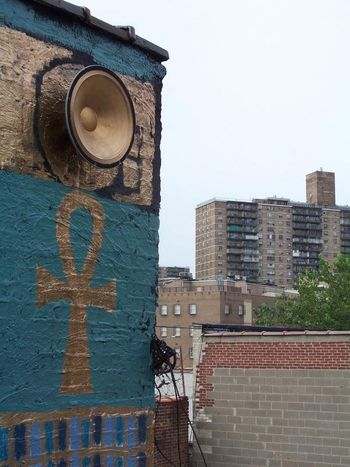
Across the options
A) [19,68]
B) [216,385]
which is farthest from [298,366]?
[19,68]

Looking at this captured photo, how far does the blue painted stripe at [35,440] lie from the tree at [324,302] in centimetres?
3719

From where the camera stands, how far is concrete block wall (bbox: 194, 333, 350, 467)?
14.7 m

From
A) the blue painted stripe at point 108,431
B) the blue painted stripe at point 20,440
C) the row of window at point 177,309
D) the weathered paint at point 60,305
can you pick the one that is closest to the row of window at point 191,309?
the row of window at point 177,309

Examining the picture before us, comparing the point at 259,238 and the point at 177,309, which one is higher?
the point at 259,238

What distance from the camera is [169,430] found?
15.5 meters

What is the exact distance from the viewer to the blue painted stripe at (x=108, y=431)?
750cm

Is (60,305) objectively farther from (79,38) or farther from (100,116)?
(79,38)

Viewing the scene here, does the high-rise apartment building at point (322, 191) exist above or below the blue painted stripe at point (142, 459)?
above

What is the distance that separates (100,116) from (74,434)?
3.44 m

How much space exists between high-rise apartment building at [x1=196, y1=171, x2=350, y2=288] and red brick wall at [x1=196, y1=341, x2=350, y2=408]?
146m

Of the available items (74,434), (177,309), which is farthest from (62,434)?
(177,309)

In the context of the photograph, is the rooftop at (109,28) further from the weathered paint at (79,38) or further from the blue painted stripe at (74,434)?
the blue painted stripe at (74,434)

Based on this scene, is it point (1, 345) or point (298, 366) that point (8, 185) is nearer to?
point (1, 345)

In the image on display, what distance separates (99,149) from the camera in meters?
7.50
